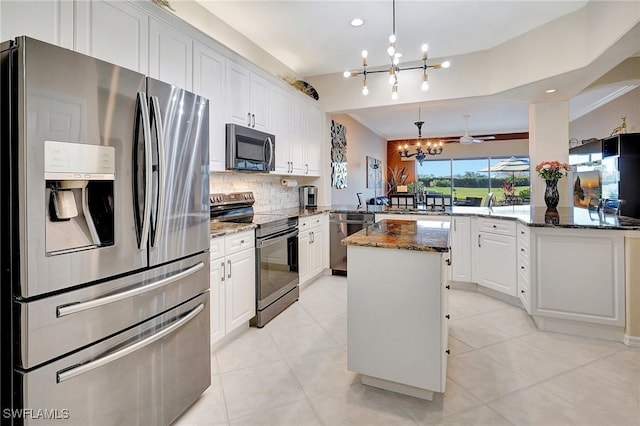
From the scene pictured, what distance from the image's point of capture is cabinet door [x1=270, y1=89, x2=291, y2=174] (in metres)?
3.81

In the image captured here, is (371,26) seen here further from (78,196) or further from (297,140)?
(78,196)

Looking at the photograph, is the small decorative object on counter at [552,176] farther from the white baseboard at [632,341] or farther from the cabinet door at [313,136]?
the cabinet door at [313,136]

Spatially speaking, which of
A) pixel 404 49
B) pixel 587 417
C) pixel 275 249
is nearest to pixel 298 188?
pixel 275 249

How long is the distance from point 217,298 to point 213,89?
1.74m

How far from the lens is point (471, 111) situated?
6668 millimetres

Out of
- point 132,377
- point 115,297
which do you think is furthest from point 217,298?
point 115,297

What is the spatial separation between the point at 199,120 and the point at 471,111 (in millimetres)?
6301

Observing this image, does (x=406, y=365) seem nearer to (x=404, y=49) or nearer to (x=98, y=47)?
(x=98, y=47)

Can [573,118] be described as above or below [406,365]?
above

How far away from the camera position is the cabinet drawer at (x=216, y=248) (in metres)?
2.32

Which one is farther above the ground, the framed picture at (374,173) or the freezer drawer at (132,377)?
the framed picture at (374,173)

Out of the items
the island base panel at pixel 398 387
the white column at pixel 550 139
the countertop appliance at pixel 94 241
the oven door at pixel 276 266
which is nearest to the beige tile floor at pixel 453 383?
the island base panel at pixel 398 387

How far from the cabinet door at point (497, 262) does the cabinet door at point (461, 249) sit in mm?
121

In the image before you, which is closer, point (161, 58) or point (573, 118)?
point (161, 58)
